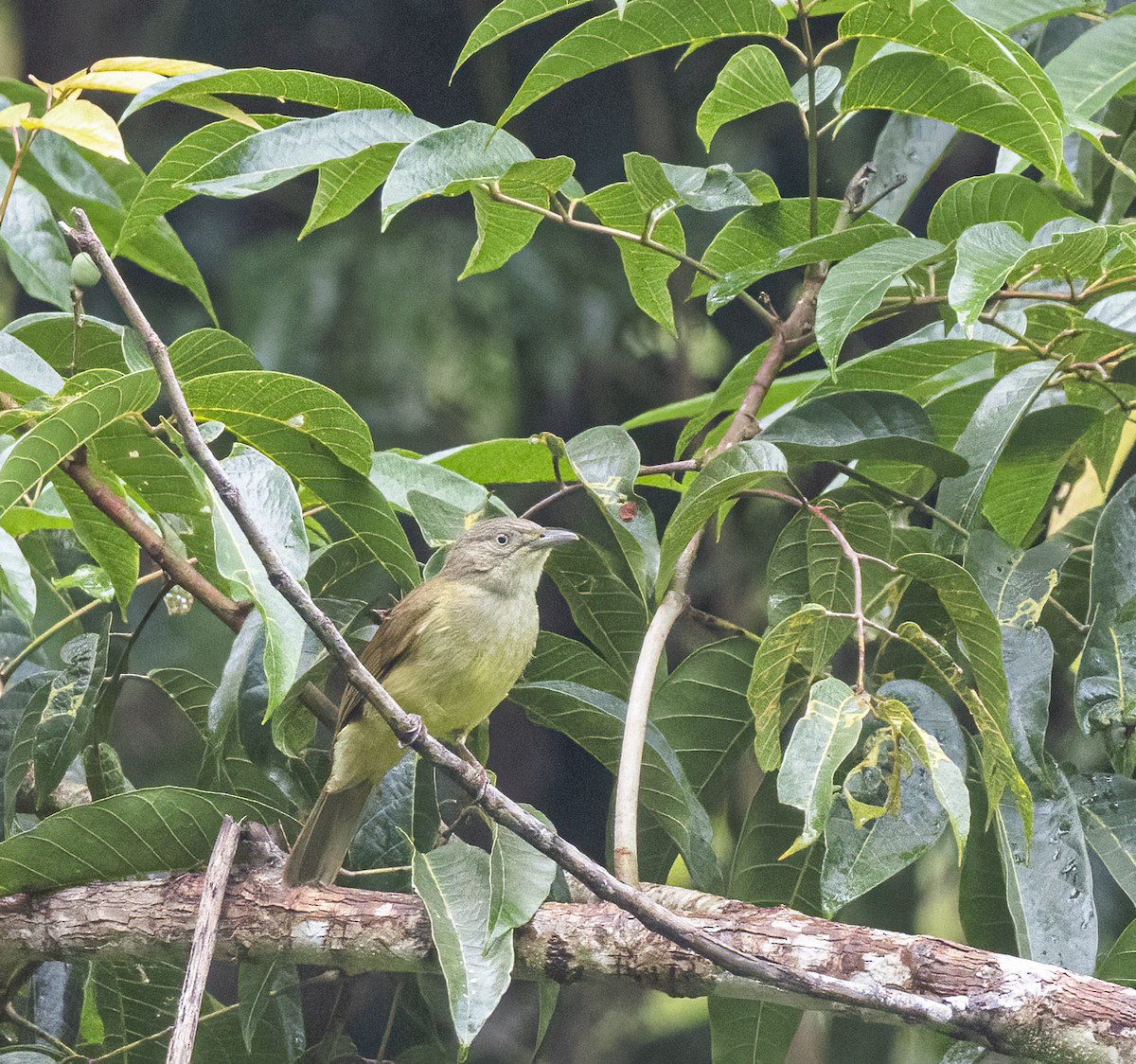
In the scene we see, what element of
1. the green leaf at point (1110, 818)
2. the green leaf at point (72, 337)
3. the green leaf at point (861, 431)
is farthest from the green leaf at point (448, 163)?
the green leaf at point (1110, 818)

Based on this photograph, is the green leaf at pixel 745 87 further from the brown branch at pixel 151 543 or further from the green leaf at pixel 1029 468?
the brown branch at pixel 151 543

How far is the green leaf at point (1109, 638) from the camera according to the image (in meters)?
2.12

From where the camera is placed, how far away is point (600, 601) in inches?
102

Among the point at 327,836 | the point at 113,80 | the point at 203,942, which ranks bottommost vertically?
the point at 327,836

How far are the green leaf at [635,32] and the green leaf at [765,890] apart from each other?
1298mm

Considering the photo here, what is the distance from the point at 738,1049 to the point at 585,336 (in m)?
4.44

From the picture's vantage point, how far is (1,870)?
A: 87.4 inches

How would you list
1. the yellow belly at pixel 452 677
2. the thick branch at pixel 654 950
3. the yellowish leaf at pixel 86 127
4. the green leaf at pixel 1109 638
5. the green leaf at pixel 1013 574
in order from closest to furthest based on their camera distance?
1. the thick branch at pixel 654 950
2. the yellowish leaf at pixel 86 127
3. the green leaf at pixel 1109 638
4. the green leaf at pixel 1013 574
5. the yellow belly at pixel 452 677

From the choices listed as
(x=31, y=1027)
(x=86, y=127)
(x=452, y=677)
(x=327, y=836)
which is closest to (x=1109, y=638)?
(x=452, y=677)

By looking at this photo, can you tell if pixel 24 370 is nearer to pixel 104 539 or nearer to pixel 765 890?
pixel 104 539

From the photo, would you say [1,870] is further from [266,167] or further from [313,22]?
[313,22]

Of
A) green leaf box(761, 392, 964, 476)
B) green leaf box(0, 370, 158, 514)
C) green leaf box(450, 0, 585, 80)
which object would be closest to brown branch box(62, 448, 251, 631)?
green leaf box(0, 370, 158, 514)

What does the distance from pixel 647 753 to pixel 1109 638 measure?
0.81m

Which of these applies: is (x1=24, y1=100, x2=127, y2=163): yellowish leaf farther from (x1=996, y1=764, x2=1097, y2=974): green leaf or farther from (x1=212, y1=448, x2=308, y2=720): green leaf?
(x1=996, y1=764, x2=1097, y2=974): green leaf
